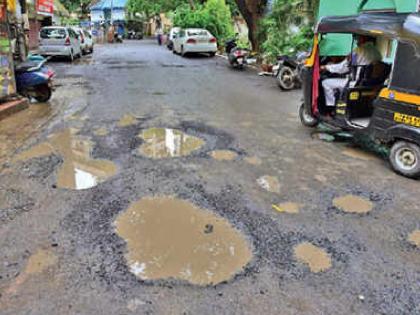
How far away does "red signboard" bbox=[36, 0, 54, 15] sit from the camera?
25.4 metres

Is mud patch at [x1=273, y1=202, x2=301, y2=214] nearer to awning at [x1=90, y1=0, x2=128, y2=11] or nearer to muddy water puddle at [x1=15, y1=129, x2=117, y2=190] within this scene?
muddy water puddle at [x1=15, y1=129, x2=117, y2=190]

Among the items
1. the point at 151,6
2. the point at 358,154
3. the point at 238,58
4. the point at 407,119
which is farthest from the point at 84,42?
the point at 151,6

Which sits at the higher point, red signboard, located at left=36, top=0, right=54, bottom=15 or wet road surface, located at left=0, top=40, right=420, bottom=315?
red signboard, located at left=36, top=0, right=54, bottom=15

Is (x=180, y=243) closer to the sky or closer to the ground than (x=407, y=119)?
closer to the ground

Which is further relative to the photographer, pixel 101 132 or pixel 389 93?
pixel 101 132

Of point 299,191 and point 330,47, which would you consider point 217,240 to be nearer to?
point 299,191

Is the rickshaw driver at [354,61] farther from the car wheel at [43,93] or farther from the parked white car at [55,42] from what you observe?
the parked white car at [55,42]

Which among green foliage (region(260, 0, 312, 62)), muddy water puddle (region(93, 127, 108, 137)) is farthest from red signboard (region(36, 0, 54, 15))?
muddy water puddle (region(93, 127, 108, 137))

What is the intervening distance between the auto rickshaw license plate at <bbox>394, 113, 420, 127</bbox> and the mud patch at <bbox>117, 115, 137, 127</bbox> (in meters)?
4.62

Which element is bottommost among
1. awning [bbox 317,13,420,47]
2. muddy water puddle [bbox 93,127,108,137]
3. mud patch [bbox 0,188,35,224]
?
muddy water puddle [bbox 93,127,108,137]

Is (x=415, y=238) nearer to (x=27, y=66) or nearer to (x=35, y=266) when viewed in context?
(x=35, y=266)

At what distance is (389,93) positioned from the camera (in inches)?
213

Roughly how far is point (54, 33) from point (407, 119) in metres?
18.8

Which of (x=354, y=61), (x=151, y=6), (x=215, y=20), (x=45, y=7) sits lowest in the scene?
(x=354, y=61)
